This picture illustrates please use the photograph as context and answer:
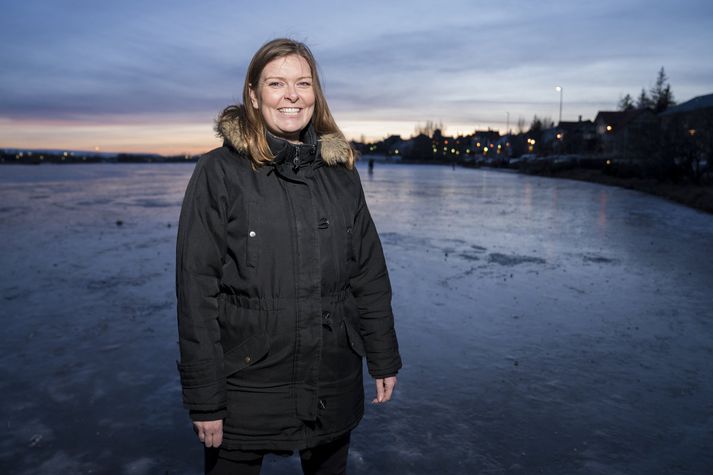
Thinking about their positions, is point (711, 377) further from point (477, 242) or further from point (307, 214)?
point (477, 242)

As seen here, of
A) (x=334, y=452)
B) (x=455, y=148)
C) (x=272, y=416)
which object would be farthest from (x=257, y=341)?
(x=455, y=148)

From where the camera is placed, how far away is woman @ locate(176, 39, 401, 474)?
2232 millimetres

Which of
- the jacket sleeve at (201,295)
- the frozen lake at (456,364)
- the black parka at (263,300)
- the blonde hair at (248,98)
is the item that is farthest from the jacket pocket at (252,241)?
the frozen lake at (456,364)

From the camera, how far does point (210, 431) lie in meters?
2.24

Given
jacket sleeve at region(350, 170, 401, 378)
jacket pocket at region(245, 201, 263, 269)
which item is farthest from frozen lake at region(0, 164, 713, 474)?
jacket pocket at region(245, 201, 263, 269)

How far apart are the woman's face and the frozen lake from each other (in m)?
2.43

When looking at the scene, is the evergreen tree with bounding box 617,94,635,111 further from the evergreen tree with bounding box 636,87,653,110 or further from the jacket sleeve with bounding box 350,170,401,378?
the jacket sleeve with bounding box 350,170,401,378

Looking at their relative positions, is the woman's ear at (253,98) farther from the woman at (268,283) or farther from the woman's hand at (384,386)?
the woman's hand at (384,386)

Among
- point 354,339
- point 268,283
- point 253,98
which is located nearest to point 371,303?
point 354,339

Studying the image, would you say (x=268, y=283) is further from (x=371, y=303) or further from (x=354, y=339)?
(x=371, y=303)

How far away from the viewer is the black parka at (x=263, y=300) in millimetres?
2223

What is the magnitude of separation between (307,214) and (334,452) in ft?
3.65

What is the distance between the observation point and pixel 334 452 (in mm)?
2607

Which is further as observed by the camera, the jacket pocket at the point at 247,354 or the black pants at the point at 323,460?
the black pants at the point at 323,460
